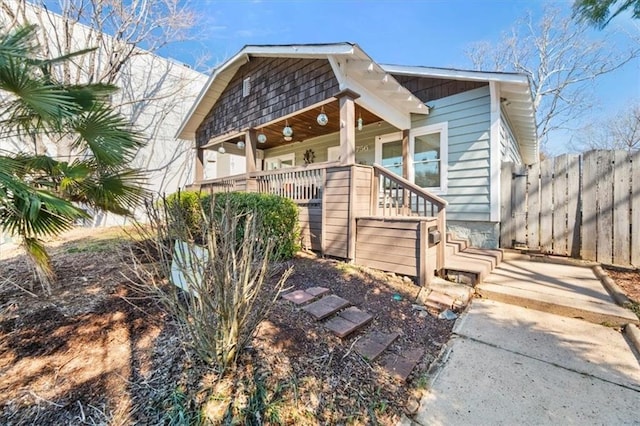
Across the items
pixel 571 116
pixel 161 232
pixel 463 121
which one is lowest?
pixel 161 232

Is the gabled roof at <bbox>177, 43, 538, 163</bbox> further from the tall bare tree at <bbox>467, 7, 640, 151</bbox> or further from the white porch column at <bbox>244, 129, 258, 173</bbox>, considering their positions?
the tall bare tree at <bbox>467, 7, 640, 151</bbox>

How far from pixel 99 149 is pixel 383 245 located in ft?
13.2

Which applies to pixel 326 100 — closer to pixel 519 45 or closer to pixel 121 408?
pixel 121 408

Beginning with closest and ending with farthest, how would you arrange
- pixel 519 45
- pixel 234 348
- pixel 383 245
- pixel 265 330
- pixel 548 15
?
pixel 234 348 → pixel 265 330 → pixel 383 245 → pixel 548 15 → pixel 519 45

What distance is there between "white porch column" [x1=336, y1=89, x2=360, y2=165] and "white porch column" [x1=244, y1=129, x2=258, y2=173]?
299 centimetres

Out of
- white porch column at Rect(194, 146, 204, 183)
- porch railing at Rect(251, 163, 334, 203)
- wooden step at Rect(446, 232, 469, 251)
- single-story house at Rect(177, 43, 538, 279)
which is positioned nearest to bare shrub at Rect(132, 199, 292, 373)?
single-story house at Rect(177, 43, 538, 279)

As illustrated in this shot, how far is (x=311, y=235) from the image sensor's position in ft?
18.0

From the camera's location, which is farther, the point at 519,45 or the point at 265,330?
the point at 519,45

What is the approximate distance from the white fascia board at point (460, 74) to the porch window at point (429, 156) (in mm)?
1041

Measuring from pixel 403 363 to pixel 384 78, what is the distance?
4795mm

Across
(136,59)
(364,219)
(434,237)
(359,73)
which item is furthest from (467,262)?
(136,59)

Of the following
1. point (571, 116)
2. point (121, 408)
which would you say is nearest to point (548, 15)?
point (571, 116)

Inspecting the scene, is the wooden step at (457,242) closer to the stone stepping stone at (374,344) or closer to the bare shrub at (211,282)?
the stone stepping stone at (374,344)

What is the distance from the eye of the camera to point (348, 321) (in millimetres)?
2801
